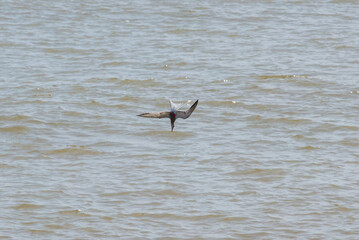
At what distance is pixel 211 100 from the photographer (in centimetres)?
1722

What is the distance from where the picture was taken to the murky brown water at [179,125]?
1138cm

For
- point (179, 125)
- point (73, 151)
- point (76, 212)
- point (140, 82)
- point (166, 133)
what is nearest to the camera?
point (76, 212)

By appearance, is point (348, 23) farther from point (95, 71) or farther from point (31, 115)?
point (31, 115)

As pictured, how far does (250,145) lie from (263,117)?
179cm

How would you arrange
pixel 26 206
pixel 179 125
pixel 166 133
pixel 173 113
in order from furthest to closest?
1. pixel 179 125
2. pixel 166 133
3. pixel 26 206
4. pixel 173 113

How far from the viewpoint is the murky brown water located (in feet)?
37.3

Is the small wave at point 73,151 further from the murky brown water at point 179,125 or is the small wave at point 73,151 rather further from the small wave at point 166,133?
the small wave at point 166,133

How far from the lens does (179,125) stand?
15.5 metres

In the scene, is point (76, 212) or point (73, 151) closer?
point (76, 212)

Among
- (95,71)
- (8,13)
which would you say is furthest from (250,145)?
(8,13)

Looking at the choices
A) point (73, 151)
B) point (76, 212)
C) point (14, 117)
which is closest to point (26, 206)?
point (76, 212)

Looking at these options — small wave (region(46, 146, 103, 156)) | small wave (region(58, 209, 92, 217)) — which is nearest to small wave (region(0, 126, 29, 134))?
small wave (region(46, 146, 103, 156))

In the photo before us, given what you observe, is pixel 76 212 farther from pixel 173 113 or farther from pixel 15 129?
pixel 15 129

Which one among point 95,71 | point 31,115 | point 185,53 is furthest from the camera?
point 185,53
